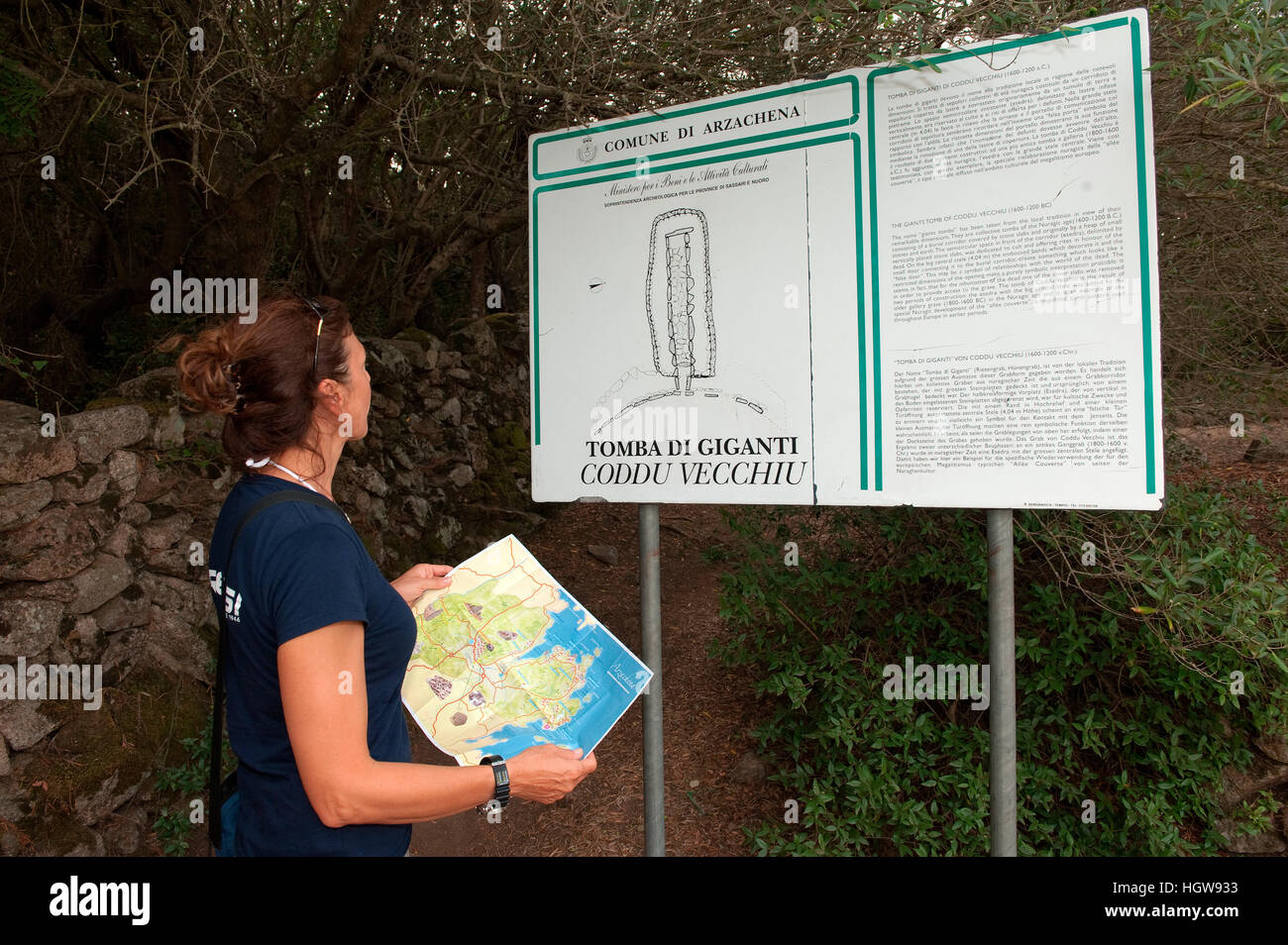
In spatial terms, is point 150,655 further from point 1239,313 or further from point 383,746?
point 1239,313

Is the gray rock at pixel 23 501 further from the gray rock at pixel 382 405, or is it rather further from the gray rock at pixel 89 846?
the gray rock at pixel 382 405

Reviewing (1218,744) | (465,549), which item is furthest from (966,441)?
(465,549)

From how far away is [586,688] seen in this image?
220cm

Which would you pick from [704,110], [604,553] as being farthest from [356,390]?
[604,553]

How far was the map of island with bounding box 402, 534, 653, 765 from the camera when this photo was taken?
209cm

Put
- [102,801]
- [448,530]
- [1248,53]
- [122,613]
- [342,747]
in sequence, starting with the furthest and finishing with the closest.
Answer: [448,530] → [122,613] → [102,801] → [1248,53] → [342,747]

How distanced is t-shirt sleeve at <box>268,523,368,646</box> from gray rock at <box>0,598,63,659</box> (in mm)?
2825

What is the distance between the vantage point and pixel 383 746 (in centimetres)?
180

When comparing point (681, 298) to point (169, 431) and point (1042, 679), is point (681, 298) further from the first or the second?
point (169, 431)

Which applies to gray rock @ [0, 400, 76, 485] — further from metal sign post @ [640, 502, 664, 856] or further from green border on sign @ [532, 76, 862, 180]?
metal sign post @ [640, 502, 664, 856]

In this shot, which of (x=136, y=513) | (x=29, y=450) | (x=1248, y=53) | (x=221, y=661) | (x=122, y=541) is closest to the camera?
(x=221, y=661)

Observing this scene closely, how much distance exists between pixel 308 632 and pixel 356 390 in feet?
2.01

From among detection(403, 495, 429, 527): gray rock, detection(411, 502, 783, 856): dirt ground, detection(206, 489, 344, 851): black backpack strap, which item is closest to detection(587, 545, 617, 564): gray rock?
detection(411, 502, 783, 856): dirt ground

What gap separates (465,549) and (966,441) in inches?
231
